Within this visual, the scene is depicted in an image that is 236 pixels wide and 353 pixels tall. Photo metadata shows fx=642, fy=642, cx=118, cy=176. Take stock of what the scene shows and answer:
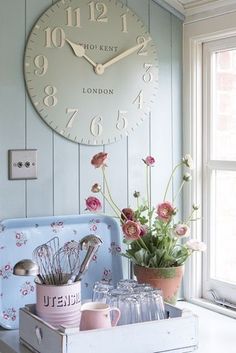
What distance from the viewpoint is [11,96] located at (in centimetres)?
214

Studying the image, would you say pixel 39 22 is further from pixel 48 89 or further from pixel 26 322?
pixel 26 322

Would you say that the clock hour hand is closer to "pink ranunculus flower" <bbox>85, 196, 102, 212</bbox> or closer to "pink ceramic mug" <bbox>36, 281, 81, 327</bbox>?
"pink ranunculus flower" <bbox>85, 196, 102, 212</bbox>

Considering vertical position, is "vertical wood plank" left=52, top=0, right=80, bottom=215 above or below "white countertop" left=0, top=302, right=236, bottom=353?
above

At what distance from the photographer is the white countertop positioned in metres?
1.92

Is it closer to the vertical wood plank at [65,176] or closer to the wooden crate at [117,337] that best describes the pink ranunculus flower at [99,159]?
the vertical wood plank at [65,176]

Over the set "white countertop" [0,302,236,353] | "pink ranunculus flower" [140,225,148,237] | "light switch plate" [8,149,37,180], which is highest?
"light switch plate" [8,149,37,180]

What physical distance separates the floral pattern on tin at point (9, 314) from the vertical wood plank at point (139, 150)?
0.59 m

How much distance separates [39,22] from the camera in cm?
218

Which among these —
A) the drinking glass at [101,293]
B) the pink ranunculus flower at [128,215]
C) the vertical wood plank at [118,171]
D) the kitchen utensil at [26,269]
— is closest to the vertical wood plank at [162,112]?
the vertical wood plank at [118,171]

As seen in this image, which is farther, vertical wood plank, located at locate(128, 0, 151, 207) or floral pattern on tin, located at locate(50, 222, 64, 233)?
vertical wood plank, located at locate(128, 0, 151, 207)

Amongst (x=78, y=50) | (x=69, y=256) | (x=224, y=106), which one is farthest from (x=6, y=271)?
(x=224, y=106)

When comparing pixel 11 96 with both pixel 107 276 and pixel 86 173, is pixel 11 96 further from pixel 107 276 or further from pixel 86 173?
pixel 107 276

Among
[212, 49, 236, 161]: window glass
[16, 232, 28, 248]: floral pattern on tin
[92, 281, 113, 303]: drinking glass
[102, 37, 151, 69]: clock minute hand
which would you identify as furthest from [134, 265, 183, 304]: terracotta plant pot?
[102, 37, 151, 69]: clock minute hand

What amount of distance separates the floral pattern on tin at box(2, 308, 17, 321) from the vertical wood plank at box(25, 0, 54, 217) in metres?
0.32
